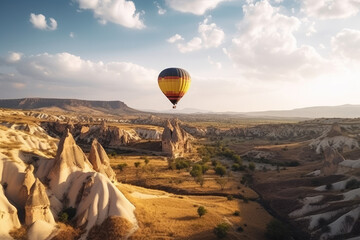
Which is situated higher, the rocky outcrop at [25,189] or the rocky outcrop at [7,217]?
the rocky outcrop at [25,189]

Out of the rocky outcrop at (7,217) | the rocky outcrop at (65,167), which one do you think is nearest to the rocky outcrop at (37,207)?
the rocky outcrop at (7,217)

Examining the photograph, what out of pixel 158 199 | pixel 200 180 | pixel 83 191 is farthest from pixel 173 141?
pixel 83 191

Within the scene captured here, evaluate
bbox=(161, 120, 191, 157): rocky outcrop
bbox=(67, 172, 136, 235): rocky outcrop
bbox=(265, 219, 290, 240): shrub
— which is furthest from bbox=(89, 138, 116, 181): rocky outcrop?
bbox=(161, 120, 191, 157): rocky outcrop

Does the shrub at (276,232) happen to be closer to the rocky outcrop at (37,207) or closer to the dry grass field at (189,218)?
the dry grass field at (189,218)

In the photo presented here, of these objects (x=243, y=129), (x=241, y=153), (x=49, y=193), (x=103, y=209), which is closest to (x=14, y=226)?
(x=49, y=193)

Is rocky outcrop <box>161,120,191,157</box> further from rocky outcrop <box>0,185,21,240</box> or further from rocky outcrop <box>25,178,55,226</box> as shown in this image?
rocky outcrop <box>0,185,21,240</box>

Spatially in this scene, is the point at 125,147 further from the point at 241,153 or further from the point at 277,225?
the point at 277,225
